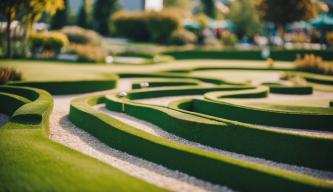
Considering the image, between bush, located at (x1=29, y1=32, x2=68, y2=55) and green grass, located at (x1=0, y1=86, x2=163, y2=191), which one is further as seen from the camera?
bush, located at (x1=29, y1=32, x2=68, y2=55)

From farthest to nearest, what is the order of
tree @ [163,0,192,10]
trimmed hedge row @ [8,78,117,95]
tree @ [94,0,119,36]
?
tree @ [163,0,192,10]
tree @ [94,0,119,36]
trimmed hedge row @ [8,78,117,95]

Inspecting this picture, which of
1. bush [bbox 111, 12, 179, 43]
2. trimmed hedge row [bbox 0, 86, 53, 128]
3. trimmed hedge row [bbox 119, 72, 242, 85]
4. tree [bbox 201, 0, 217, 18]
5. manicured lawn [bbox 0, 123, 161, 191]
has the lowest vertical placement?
trimmed hedge row [bbox 119, 72, 242, 85]

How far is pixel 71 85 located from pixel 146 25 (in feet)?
124

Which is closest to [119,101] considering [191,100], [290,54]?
[191,100]

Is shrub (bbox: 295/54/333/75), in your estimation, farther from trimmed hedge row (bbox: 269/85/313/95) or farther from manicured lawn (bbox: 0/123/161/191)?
manicured lawn (bbox: 0/123/161/191)

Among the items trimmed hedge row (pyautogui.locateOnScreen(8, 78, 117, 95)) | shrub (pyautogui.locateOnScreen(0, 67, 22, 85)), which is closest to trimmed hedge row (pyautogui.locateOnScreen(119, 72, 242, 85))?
trimmed hedge row (pyautogui.locateOnScreen(8, 78, 117, 95))

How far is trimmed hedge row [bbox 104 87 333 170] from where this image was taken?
10.8m

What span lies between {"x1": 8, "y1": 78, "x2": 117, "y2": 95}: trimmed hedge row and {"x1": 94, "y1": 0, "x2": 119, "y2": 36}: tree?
1695 inches

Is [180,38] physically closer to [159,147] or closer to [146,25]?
[146,25]

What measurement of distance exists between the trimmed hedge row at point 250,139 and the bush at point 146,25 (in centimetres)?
4050

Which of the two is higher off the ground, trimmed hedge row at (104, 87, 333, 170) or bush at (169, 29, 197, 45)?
bush at (169, 29, 197, 45)

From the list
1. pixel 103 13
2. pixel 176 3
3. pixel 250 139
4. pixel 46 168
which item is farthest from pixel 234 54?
pixel 176 3

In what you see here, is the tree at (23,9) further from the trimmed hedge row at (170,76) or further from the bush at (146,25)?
the bush at (146,25)

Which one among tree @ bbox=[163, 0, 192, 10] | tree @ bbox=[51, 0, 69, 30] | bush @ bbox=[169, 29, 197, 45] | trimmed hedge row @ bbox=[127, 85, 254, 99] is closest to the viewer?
trimmed hedge row @ bbox=[127, 85, 254, 99]
